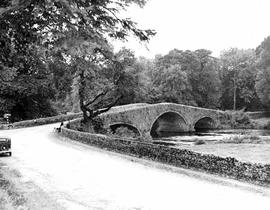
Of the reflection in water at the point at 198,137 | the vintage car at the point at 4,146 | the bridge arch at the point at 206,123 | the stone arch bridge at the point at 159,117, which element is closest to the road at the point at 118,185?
the vintage car at the point at 4,146

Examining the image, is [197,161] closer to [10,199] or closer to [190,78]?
[10,199]

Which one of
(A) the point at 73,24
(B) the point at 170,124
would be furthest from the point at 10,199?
(B) the point at 170,124

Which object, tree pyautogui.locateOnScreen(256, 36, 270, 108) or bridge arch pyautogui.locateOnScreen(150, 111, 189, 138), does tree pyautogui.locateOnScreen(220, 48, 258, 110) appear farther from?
bridge arch pyautogui.locateOnScreen(150, 111, 189, 138)

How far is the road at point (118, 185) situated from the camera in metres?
9.85

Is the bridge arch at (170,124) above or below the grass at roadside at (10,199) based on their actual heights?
above

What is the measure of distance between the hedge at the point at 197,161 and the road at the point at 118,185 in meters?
0.50

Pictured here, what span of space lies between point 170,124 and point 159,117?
2733 mm

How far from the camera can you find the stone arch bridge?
135 feet

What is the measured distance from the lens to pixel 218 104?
80812 millimetres

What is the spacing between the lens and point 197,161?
1369 centimetres

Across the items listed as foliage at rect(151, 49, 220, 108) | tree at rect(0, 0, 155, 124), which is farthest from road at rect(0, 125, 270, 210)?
foliage at rect(151, 49, 220, 108)

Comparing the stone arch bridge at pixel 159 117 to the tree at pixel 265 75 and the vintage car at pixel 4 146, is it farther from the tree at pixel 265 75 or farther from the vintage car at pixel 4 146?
the vintage car at pixel 4 146

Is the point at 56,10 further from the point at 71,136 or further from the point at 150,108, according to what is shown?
the point at 150,108

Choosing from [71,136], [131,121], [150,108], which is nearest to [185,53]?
[150,108]
